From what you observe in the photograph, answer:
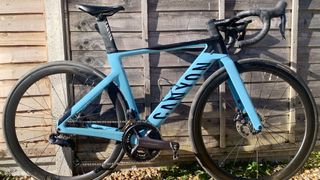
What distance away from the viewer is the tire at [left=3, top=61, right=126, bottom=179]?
374cm

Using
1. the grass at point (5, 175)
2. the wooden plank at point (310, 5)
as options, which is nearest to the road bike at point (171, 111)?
the grass at point (5, 175)

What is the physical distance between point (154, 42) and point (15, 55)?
4.06ft

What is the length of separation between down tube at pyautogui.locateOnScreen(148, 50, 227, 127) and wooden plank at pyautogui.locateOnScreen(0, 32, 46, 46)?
120cm

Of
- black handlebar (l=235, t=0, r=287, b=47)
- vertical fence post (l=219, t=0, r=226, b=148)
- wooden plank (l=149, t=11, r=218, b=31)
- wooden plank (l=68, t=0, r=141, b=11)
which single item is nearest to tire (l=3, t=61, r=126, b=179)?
wooden plank (l=68, t=0, r=141, b=11)

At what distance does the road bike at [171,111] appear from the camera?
3695 mm

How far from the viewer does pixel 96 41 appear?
13.1 feet

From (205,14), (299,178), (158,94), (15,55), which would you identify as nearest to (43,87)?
(15,55)

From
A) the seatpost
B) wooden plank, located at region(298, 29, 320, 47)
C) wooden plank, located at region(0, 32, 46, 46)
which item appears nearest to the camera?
the seatpost

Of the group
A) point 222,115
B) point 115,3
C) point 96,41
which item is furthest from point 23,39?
point 222,115

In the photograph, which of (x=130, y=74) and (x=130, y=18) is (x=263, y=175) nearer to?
(x=130, y=74)

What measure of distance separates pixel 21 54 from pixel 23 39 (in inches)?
5.3

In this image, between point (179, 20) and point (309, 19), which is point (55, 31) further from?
point (309, 19)

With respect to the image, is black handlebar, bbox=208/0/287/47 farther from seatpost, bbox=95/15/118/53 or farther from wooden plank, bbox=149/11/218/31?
seatpost, bbox=95/15/118/53

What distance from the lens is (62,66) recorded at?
3727 mm
